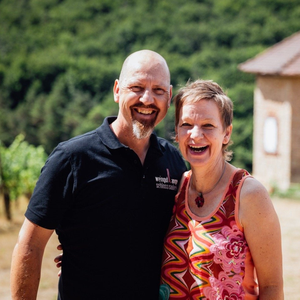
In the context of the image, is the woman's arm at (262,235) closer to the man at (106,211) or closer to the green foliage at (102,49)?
the man at (106,211)

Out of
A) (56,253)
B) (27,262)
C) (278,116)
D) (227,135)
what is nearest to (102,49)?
(278,116)

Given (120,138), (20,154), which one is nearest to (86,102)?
(20,154)

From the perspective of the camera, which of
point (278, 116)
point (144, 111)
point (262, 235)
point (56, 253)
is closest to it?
point (262, 235)

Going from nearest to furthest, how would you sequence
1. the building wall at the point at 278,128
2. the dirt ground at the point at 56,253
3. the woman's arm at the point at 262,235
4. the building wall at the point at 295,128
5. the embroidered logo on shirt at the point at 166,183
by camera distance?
1. the woman's arm at the point at 262,235
2. the embroidered logo on shirt at the point at 166,183
3. the dirt ground at the point at 56,253
4. the building wall at the point at 295,128
5. the building wall at the point at 278,128

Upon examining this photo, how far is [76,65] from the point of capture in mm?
45250

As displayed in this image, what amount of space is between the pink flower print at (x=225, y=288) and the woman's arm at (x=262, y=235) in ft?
0.36

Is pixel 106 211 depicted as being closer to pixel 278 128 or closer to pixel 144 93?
pixel 144 93

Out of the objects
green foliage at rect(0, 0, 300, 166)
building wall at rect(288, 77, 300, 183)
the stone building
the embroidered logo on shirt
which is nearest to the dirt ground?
building wall at rect(288, 77, 300, 183)

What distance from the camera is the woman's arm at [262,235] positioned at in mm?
2389

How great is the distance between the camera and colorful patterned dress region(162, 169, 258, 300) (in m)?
2.43

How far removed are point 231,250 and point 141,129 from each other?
2.59 feet

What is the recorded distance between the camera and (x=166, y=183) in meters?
2.86

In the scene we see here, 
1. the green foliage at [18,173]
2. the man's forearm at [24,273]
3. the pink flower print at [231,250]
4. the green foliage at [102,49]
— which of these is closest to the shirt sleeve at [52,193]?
the man's forearm at [24,273]

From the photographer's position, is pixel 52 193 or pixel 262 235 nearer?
pixel 262 235
